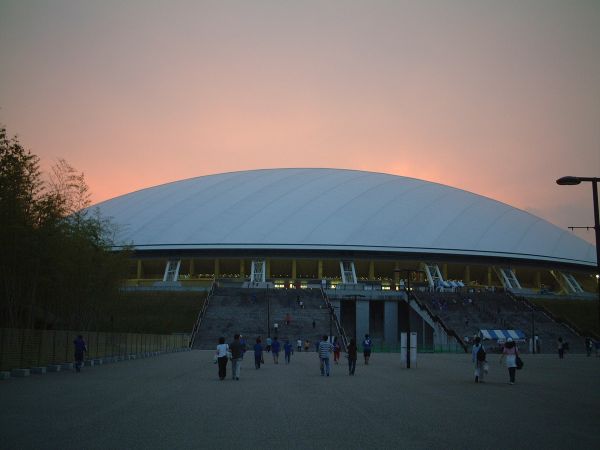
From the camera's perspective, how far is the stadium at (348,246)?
66.4 m

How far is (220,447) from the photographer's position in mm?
9383

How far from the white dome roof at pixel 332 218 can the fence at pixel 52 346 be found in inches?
1213

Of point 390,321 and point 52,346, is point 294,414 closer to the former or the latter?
point 52,346

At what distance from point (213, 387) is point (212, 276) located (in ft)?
188

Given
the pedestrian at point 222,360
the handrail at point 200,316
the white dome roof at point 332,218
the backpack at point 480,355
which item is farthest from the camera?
the white dome roof at point 332,218

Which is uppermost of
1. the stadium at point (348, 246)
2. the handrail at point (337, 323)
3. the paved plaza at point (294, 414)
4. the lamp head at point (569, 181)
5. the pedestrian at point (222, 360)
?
the stadium at point (348, 246)

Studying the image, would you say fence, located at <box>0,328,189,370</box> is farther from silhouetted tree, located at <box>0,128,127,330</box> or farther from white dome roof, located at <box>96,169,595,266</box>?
white dome roof, located at <box>96,169,595,266</box>

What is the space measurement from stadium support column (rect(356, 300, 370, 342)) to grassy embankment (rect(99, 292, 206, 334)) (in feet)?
43.6

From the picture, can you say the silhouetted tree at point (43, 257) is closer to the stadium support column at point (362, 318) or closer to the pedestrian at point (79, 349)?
the pedestrian at point (79, 349)

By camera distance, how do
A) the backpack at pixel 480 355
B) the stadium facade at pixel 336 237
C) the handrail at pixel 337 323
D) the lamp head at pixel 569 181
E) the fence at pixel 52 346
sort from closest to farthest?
the lamp head at pixel 569 181 < the backpack at pixel 480 355 < the fence at pixel 52 346 < the handrail at pixel 337 323 < the stadium facade at pixel 336 237

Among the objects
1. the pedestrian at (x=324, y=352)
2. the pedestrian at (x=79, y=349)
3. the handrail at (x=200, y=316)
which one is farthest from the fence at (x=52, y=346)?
the handrail at (x=200, y=316)

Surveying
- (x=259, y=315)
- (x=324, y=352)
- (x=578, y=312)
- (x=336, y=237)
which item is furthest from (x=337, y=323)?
(x=324, y=352)

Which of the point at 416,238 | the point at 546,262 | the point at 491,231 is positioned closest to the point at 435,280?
the point at 416,238

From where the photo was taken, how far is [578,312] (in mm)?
65000
